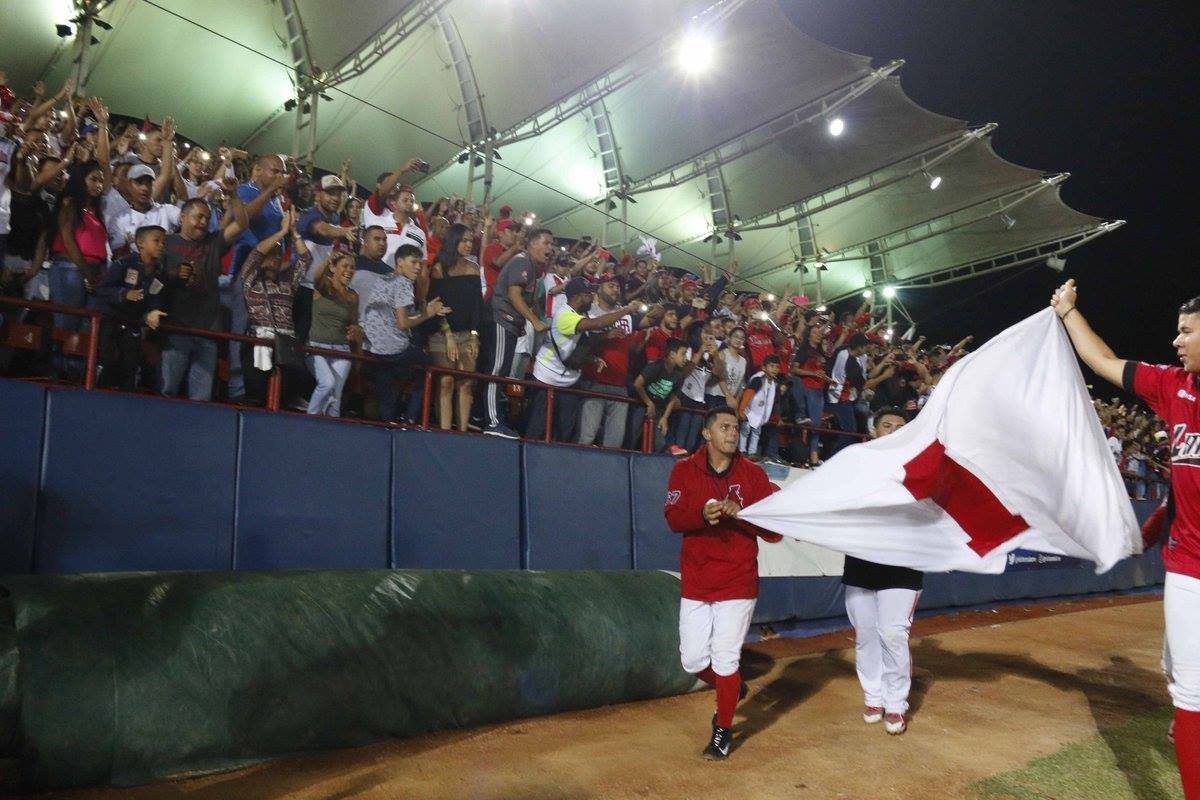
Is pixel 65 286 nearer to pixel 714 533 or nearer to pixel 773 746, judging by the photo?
pixel 714 533

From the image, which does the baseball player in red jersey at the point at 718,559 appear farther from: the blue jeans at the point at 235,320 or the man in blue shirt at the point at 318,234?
the man in blue shirt at the point at 318,234

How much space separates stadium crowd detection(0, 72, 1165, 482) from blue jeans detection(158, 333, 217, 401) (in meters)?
0.01

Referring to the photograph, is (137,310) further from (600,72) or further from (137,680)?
(600,72)

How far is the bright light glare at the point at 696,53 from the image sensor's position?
63.6 ft

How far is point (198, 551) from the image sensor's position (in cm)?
587

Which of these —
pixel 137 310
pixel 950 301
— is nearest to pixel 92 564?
pixel 137 310

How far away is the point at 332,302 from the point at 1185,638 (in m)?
6.56

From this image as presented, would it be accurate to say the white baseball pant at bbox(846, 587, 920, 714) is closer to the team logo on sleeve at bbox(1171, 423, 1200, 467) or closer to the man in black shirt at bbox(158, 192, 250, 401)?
the team logo on sleeve at bbox(1171, 423, 1200, 467)

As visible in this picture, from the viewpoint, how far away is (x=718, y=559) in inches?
215

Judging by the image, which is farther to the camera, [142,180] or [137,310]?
[142,180]

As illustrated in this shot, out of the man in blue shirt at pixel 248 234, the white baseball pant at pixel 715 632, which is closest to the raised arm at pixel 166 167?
the man in blue shirt at pixel 248 234

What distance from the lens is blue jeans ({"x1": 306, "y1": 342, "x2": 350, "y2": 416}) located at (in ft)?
23.8

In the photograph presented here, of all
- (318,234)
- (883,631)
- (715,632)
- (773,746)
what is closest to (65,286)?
(318,234)

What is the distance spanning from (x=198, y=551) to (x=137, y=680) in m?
1.69
